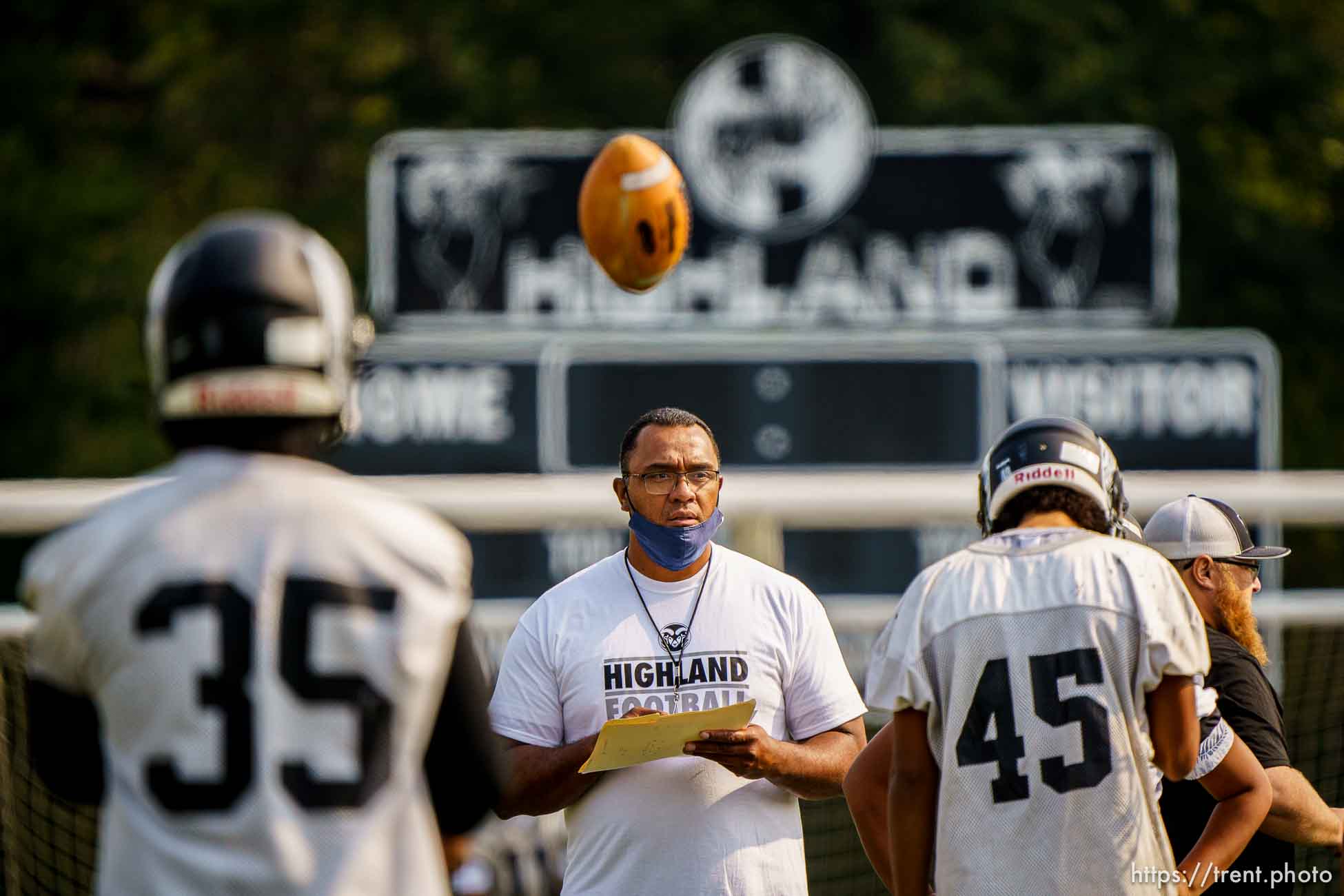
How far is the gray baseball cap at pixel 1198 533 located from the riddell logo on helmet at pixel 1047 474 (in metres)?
0.72

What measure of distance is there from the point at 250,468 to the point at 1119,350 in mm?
8112

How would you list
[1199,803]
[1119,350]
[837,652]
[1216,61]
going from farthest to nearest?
[1216,61] → [1119,350] → [837,652] → [1199,803]

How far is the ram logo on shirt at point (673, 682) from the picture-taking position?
3918 millimetres

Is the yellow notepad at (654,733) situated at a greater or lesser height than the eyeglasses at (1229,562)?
lesser

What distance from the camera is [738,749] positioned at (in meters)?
3.71

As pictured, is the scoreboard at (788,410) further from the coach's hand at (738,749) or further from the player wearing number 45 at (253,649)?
the player wearing number 45 at (253,649)

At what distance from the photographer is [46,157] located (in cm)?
1762

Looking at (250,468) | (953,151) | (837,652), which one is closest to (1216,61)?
(953,151)

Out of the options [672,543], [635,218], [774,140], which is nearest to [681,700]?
[672,543]

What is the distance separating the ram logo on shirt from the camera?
12.9 feet

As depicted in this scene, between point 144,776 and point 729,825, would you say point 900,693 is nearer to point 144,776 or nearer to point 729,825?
point 729,825

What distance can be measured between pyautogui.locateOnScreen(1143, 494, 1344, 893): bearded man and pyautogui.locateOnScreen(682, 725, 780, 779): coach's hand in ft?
2.62

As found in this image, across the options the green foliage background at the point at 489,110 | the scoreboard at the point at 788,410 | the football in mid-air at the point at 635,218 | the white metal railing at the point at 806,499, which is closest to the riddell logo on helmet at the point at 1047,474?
the football in mid-air at the point at 635,218

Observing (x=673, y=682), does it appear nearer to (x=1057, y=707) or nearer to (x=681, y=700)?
(x=681, y=700)
